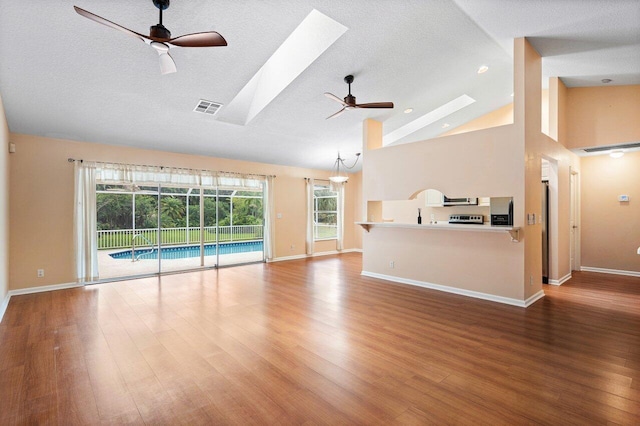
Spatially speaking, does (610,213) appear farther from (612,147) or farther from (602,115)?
(602,115)

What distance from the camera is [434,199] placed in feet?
24.5

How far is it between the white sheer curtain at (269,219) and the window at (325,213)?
163 cm

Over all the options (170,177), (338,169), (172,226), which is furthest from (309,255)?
(170,177)

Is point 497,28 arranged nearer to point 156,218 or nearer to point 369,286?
point 369,286

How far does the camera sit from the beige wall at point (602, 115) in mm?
5262

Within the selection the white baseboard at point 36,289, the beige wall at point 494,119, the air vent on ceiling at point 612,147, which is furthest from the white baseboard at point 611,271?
the white baseboard at point 36,289

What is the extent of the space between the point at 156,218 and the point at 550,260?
762 centimetres

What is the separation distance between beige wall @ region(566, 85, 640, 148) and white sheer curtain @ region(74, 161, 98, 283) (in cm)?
892

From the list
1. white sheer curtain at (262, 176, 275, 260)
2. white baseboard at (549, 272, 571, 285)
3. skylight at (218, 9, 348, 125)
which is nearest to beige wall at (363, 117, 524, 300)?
white baseboard at (549, 272, 571, 285)

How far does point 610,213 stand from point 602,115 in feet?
6.65

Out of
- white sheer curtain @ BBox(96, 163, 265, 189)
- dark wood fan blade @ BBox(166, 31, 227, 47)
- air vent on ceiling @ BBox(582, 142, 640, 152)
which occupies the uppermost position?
dark wood fan blade @ BBox(166, 31, 227, 47)

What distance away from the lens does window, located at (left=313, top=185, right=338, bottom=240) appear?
30.7ft

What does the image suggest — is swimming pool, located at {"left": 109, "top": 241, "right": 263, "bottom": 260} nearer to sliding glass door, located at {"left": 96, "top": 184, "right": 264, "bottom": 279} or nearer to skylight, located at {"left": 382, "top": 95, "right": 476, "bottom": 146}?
sliding glass door, located at {"left": 96, "top": 184, "right": 264, "bottom": 279}

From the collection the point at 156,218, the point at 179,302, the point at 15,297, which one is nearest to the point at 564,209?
the point at 179,302
